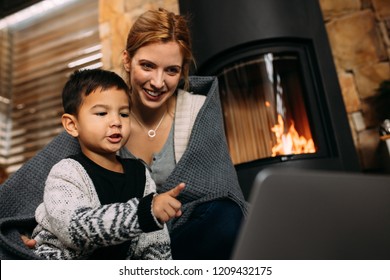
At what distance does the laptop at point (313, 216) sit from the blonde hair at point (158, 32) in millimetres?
783

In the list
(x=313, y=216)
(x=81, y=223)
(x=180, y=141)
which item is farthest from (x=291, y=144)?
(x=313, y=216)

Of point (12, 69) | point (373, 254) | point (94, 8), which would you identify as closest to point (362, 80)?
point (373, 254)

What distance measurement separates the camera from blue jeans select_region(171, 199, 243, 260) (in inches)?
30.8

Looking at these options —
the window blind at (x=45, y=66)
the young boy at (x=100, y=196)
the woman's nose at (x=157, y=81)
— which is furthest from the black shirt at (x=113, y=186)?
the window blind at (x=45, y=66)

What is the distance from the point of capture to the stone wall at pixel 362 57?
5.25 ft

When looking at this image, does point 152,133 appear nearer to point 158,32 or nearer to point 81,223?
point 158,32

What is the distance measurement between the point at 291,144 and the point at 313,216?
1.08 metres

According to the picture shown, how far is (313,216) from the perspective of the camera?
361 mm

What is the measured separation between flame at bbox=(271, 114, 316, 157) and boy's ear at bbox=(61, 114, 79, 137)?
2.59 feet

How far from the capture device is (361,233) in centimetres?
39

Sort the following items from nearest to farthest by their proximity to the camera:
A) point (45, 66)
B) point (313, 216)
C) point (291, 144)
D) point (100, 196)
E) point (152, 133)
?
point (313, 216), point (100, 196), point (152, 133), point (291, 144), point (45, 66)

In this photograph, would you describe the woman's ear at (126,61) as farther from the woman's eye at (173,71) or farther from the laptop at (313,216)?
the laptop at (313,216)

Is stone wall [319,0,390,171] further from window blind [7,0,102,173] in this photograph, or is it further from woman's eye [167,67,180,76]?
window blind [7,0,102,173]
